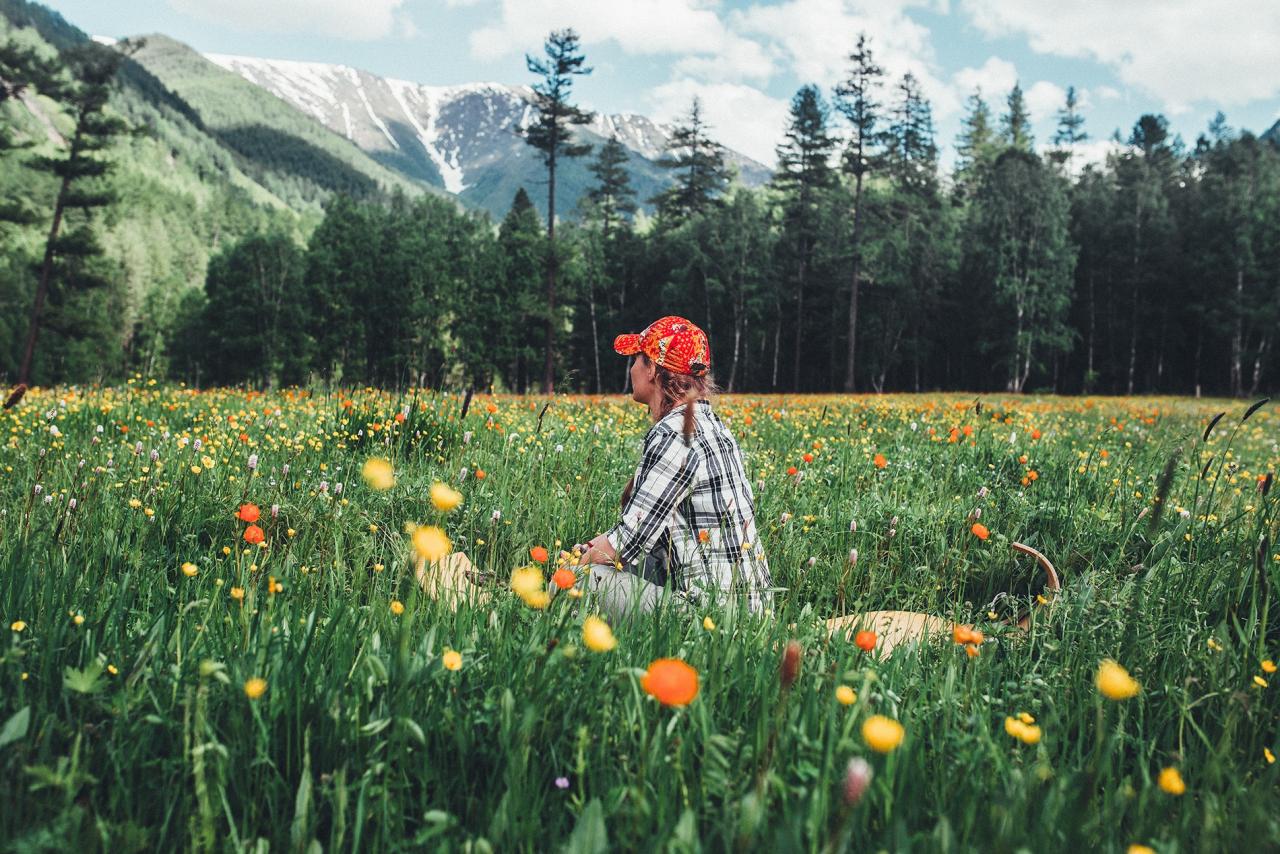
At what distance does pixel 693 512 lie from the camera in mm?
3398

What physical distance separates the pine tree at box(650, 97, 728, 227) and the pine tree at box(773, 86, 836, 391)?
7.31 meters

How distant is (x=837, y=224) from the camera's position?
49.2 m

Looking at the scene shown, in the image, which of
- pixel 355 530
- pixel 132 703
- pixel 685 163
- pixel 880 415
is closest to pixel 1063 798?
pixel 132 703

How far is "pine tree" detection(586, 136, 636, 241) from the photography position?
190 feet

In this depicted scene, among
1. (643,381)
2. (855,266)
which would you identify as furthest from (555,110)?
(643,381)

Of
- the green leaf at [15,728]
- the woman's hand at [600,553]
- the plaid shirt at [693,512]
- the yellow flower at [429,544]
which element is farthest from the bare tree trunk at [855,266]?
the green leaf at [15,728]

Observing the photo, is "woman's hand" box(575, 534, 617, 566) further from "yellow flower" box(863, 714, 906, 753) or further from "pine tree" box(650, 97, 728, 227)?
"pine tree" box(650, 97, 728, 227)

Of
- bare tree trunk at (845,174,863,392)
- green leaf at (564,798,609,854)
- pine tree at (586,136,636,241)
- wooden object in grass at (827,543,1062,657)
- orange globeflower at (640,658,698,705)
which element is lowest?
wooden object in grass at (827,543,1062,657)

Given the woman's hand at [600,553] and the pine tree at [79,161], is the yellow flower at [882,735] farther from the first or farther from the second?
the pine tree at [79,161]

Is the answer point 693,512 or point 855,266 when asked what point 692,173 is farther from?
point 693,512

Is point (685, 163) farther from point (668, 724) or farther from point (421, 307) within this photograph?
point (668, 724)

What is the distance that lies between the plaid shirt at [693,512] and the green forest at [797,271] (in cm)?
3488

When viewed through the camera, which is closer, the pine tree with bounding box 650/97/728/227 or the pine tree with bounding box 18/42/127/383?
the pine tree with bounding box 18/42/127/383

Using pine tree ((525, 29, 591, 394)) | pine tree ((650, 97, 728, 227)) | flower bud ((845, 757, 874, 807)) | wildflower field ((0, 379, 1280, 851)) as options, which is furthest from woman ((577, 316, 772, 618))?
pine tree ((650, 97, 728, 227))
